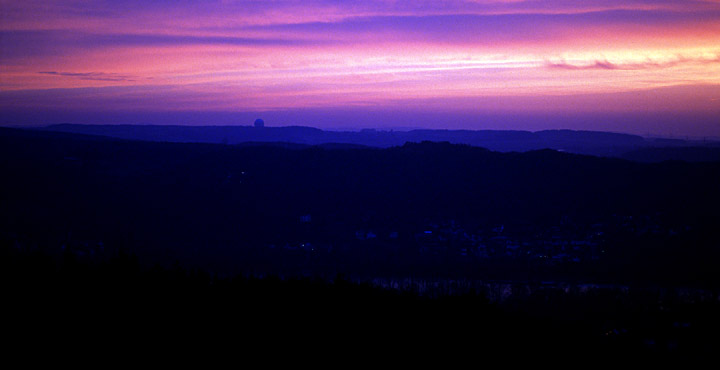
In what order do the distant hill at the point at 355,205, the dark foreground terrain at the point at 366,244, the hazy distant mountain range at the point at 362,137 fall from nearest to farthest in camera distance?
the dark foreground terrain at the point at 366,244
the distant hill at the point at 355,205
the hazy distant mountain range at the point at 362,137

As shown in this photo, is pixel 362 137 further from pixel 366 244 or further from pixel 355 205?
pixel 366 244

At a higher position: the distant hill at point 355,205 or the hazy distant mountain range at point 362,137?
the hazy distant mountain range at point 362,137

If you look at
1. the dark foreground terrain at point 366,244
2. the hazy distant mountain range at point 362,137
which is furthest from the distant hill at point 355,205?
the hazy distant mountain range at point 362,137

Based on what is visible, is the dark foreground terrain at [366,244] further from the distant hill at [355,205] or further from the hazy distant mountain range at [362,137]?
the hazy distant mountain range at [362,137]

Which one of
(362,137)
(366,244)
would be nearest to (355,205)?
(366,244)

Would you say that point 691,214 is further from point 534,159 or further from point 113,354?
point 113,354

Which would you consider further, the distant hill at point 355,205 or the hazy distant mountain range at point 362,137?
the hazy distant mountain range at point 362,137

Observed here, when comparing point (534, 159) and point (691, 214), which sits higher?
point (534, 159)

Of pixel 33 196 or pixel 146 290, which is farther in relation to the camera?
pixel 33 196

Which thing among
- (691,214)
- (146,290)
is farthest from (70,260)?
(691,214)

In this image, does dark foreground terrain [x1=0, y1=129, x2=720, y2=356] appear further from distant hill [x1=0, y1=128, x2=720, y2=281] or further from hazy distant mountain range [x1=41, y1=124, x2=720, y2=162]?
hazy distant mountain range [x1=41, y1=124, x2=720, y2=162]
